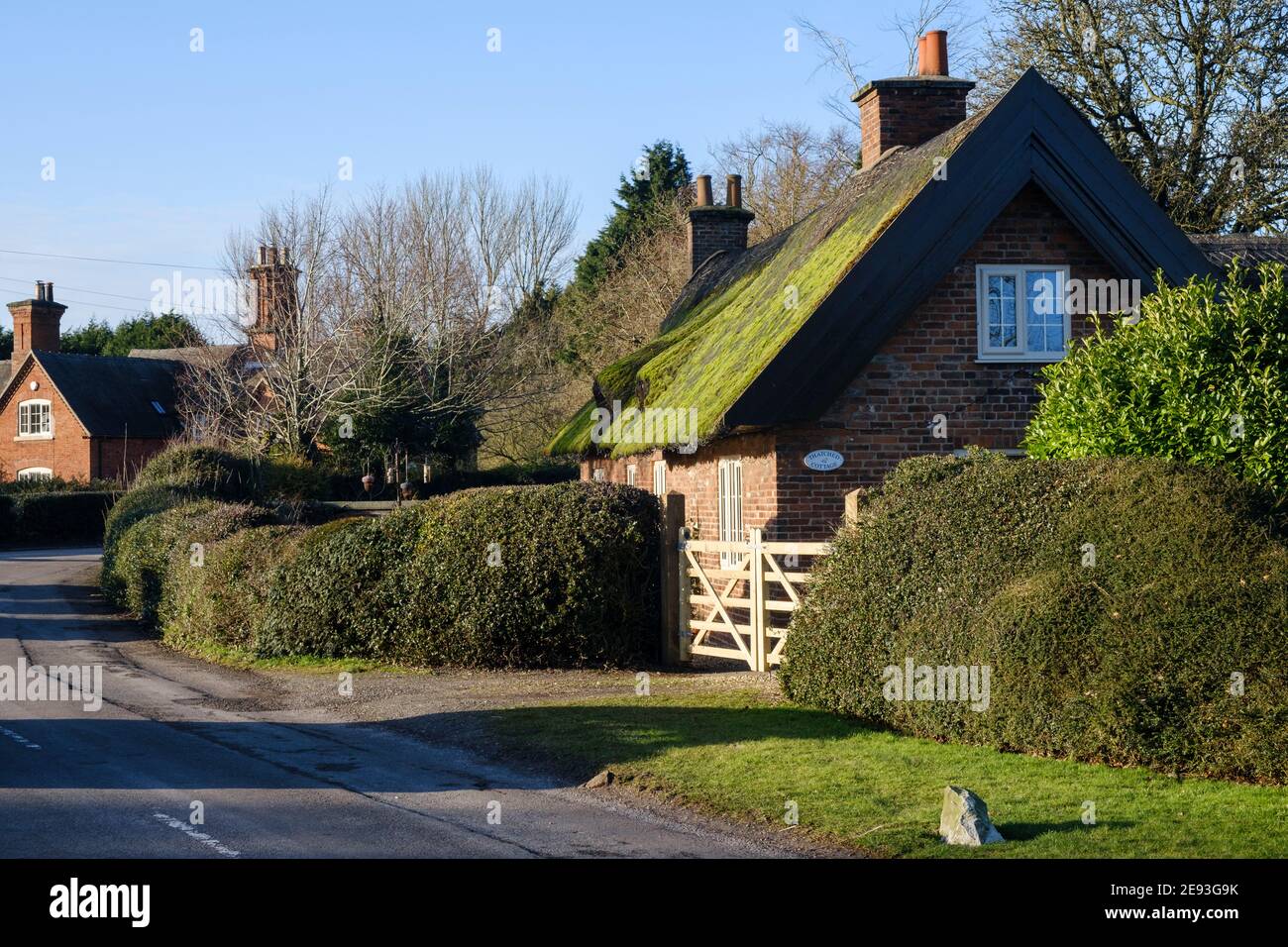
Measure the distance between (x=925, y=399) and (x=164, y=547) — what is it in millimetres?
14108

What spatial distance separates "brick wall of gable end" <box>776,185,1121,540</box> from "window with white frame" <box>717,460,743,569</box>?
1.83 m

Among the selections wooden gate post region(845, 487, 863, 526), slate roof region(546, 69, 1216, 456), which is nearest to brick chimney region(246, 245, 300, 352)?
slate roof region(546, 69, 1216, 456)

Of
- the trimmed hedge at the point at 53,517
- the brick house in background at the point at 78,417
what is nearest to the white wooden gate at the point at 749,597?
the trimmed hedge at the point at 53,517

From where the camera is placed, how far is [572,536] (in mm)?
15867

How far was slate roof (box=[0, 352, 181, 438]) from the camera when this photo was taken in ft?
179

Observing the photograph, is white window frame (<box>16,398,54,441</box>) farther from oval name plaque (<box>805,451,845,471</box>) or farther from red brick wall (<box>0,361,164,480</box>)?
oval name plaque (<box>805,451,845,471</box>)

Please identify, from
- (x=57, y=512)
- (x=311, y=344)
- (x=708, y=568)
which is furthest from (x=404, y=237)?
(x=708, y=568)

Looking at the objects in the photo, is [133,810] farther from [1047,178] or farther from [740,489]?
[1047,178]

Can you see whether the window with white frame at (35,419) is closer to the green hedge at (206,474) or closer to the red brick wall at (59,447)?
the red brick wall at (59,447)

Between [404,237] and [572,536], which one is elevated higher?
[404,237]

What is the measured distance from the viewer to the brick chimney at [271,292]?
131 ft

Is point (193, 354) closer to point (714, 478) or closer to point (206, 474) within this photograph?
point (206, 474)

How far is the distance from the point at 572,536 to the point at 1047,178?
24.6 feet

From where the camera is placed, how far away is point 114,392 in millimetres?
56562
